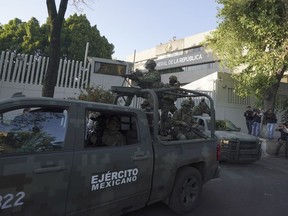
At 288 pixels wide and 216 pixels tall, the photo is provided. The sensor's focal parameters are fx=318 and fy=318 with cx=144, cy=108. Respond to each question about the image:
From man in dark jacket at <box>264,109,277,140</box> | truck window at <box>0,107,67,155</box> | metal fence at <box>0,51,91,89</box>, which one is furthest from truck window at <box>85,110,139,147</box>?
man in dark jacket at <box>264,109,277,140</box>

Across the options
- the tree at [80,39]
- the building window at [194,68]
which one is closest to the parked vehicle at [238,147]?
the tree at [80,39]

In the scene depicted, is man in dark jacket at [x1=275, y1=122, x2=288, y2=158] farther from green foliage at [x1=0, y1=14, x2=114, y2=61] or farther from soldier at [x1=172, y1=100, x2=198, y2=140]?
green foliage at [x1=0, y1=14, x2=114, y2=61]

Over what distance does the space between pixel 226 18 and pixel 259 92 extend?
396 cm

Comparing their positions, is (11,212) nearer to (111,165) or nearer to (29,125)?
(29,125)

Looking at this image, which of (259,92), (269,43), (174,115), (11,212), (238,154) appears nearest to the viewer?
(11,212)

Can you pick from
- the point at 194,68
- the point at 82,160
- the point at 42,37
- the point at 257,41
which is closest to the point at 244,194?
the point at 82,160

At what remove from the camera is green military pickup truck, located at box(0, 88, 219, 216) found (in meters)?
2.94

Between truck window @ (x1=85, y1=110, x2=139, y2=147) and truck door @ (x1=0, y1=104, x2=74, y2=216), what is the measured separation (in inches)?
33.8

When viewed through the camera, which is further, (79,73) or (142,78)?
(79,73)

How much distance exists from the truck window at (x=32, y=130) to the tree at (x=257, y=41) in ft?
41.3

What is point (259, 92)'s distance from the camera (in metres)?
15.3

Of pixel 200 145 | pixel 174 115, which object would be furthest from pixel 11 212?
pixel 174 115

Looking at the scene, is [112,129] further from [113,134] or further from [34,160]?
[34,160]

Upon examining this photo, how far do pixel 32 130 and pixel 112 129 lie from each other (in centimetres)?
134
